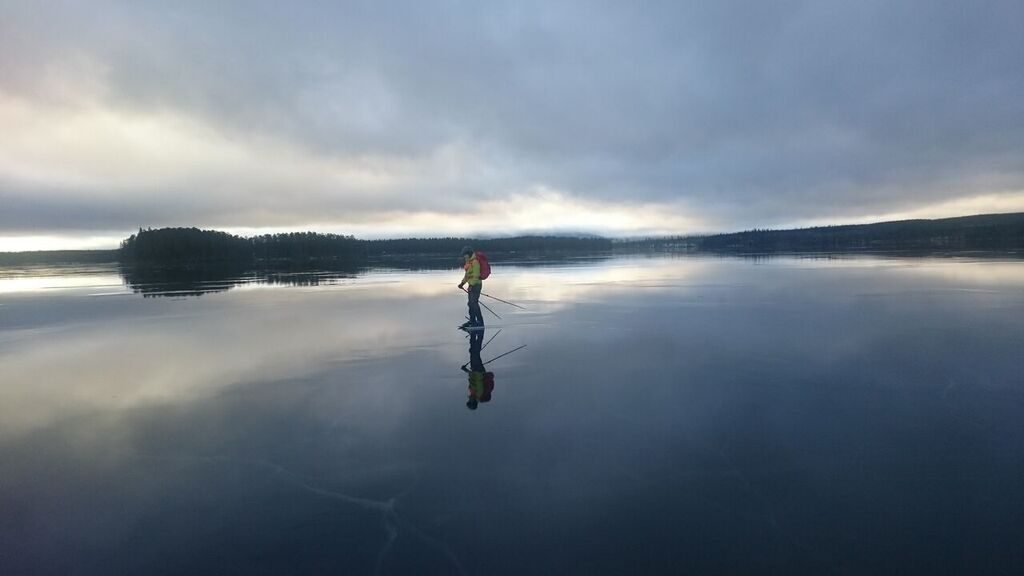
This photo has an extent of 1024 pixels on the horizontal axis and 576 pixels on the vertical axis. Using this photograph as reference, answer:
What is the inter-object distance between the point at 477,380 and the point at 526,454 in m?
3.02

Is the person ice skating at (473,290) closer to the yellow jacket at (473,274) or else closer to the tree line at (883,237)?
the yellow jacket at (473,274)

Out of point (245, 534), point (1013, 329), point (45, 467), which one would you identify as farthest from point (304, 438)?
point (1013, 329)

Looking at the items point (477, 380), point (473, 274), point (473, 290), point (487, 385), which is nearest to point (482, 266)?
point (473, 274)

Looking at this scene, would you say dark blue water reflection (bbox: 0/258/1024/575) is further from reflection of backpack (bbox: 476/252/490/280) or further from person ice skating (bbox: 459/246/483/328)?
reflection of backpack (bbox: 476/252/490/280)

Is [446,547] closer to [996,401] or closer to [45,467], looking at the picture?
[45,467]

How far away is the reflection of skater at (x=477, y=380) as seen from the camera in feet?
24.2

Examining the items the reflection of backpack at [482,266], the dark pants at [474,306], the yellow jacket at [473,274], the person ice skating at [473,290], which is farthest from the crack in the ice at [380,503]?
the reflection of backpack at [482,266]

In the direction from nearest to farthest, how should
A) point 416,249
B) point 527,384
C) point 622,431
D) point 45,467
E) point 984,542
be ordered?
point 984,542 < point 45,467 < point 622,431 < point 527,384 < point 416,249

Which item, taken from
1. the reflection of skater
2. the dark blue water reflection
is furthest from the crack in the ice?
the reflection of skater

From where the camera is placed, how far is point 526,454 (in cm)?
545

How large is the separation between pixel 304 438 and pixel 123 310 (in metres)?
17.2

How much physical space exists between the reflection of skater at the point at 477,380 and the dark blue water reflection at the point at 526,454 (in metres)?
0.08

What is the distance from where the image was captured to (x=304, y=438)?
6.07 metres

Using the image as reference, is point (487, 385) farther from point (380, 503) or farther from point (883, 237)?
point (883, 237)
